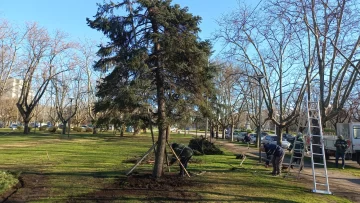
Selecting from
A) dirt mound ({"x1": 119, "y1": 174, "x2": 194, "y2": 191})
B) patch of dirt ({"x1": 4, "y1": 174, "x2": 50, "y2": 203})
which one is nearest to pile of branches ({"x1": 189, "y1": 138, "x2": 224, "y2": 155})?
dirt mound ({"x1": 119, "y1": 174, "x2": 194, "y2": 191})

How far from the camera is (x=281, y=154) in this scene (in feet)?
44.1

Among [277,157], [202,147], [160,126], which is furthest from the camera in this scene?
[202,147]

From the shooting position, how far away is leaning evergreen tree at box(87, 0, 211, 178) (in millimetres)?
10438

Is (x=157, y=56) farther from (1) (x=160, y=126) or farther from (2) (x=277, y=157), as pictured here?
(2) (x=277, y=157)

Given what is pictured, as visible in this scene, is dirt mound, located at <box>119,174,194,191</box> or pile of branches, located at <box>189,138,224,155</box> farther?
pile of branches, located at <box>189,138,224,155</box>

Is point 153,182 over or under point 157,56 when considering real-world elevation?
under

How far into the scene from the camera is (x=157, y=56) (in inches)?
430

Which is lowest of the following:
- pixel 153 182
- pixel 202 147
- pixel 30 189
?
pixel 30 189

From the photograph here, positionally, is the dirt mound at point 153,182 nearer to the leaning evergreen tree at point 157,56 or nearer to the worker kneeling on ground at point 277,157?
the leaning evergreen tree at point 157,56

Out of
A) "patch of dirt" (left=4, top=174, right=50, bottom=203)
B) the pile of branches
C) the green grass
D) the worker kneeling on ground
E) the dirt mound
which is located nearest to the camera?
"patch of dirt" (left=4, top=174, right=50, bottom=203)

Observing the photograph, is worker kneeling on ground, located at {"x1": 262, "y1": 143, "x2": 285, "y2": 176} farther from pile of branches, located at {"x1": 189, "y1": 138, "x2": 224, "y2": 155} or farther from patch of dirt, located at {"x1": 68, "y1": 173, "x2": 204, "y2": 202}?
pile of branches, located at {"x1": 189, "y1": 138, "x2": 224, "y2": 155}

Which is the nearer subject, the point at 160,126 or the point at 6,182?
the point at 6,182

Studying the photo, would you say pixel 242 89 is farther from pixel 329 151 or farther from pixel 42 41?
pixel 42 41

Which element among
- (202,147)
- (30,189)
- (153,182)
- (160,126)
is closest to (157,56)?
(160,126)
